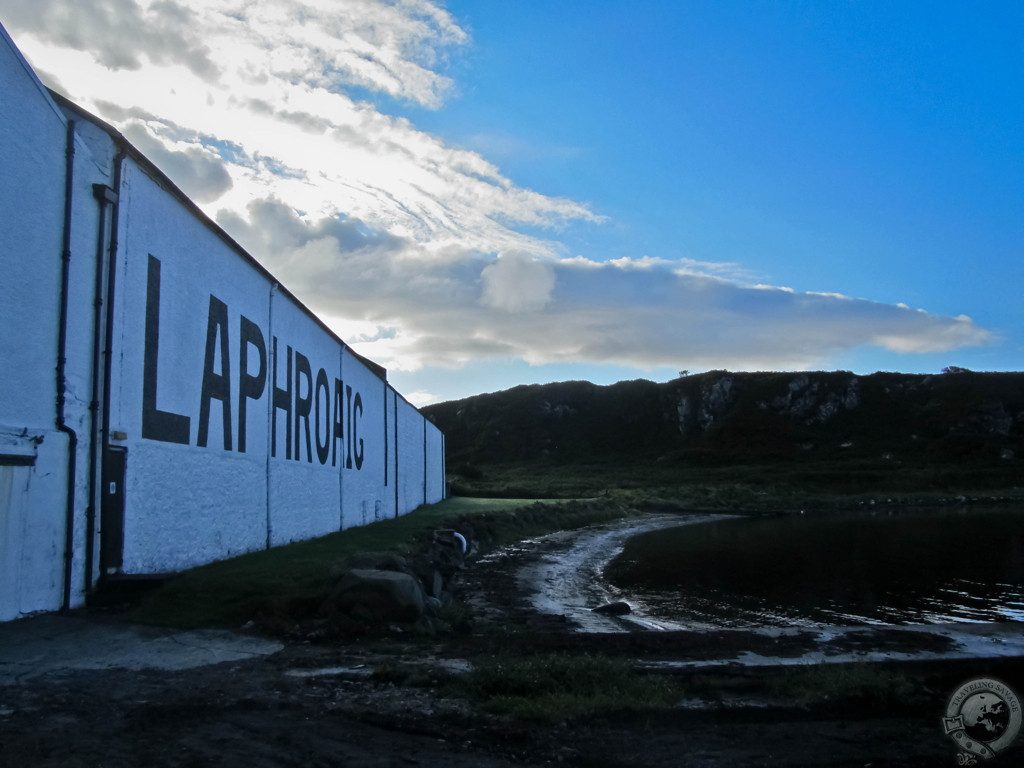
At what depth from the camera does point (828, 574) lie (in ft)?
72.1

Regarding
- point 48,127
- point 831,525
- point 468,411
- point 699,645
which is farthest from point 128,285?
point 468,411

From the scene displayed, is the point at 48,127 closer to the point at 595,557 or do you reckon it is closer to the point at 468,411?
the point at 595,557

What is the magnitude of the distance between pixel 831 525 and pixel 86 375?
1456 inches

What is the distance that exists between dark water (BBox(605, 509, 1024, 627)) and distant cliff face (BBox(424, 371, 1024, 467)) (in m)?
46.1

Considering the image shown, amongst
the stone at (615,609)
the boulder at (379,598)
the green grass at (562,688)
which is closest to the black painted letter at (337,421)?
the stone at (615,609)

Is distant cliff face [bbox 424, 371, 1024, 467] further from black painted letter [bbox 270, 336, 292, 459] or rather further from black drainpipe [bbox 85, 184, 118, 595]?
black drainpipe [bbox 85, 184, 118, 595]

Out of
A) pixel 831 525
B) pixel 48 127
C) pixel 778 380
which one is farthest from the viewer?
pixel 778 380

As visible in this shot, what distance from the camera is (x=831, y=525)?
1574 inches

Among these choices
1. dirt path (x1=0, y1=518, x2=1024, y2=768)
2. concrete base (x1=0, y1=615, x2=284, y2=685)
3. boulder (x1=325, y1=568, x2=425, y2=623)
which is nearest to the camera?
dirt path (x1=0, y1=518, x2=1024, y2=768)

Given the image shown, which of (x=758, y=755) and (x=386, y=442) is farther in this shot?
(x=386, y=442)

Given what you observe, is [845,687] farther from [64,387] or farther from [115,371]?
[115,371]

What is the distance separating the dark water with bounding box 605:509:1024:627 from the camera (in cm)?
1611

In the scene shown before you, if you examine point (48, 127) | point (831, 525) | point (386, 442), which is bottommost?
point (831, 525)

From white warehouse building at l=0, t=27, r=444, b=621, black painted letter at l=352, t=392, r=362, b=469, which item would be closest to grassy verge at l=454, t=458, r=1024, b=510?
black painted letter at l=352, t=392, r=362, b=469
